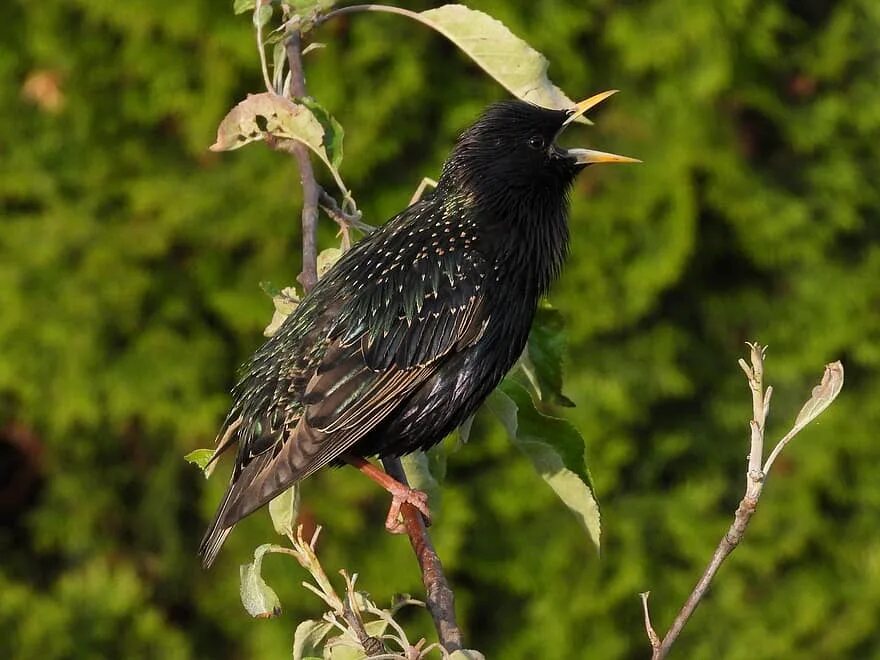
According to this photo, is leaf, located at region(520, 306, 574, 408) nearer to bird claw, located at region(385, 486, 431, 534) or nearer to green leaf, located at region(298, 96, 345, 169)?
bird claw, located at region(385, 486, 431, 534)

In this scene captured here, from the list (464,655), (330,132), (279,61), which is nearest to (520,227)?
(330,132)

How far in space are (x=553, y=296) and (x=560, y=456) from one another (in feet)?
8.82

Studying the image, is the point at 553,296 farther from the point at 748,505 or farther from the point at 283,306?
the point at 748,505

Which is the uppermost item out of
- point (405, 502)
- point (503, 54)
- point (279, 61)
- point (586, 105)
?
point (279, 61)

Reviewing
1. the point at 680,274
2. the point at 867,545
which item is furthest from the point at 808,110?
the point at 867,545

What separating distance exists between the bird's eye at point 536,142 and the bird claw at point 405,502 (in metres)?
0.83

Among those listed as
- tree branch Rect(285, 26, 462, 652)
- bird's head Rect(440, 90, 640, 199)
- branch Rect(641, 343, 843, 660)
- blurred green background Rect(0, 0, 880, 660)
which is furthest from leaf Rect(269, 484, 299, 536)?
blurred green background Rect(0, 0, 880, 660)

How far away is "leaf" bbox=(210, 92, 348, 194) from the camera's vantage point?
2.66m

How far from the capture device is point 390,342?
2934 millimetres

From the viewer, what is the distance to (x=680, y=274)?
5.64 m

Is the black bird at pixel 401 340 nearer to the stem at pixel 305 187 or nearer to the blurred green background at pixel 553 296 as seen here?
the stem at pixel 305 187

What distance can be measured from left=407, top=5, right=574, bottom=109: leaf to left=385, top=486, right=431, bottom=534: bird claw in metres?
0.81

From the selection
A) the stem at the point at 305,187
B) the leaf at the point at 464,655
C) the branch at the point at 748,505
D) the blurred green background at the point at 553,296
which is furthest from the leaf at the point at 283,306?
the blurred green background at the point at 553,296

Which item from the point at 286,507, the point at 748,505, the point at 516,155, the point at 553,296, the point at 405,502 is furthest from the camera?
the point at 553,296
